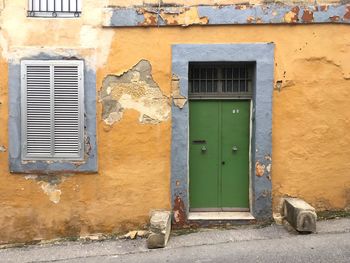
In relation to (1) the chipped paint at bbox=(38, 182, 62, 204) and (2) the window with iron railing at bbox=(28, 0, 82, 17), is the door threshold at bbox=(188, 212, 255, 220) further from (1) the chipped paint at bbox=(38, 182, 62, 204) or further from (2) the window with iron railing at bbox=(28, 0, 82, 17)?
(2) the window with iron railing at bbox=(28, 0, 82, 17)

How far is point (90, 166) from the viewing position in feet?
21.6

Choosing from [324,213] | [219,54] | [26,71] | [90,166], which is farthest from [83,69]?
[324,213]

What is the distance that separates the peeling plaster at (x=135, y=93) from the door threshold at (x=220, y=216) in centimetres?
160

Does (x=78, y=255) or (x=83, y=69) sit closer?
(x=78, y=255)

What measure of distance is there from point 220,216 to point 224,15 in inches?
117

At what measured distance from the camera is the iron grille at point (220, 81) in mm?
6828

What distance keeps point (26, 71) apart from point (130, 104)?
160 cm

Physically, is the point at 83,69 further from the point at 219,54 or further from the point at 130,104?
the point at 219,54

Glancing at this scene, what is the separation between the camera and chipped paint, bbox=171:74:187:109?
21.4 ft

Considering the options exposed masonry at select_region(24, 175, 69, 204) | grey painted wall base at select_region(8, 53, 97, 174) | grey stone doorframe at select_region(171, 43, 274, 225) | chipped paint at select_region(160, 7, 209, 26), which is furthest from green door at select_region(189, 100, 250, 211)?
exposed masonry at select_region(24, 175, 69, 204)

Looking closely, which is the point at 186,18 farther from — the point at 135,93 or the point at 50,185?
the point at 50,185

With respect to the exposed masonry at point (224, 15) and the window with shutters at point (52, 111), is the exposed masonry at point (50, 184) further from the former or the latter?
the exposed masonry at point (224, 15)

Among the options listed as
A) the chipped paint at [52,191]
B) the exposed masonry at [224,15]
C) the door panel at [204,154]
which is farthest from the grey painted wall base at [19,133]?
the door panel at [204,154]

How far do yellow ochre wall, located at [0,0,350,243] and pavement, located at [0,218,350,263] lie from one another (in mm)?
367
